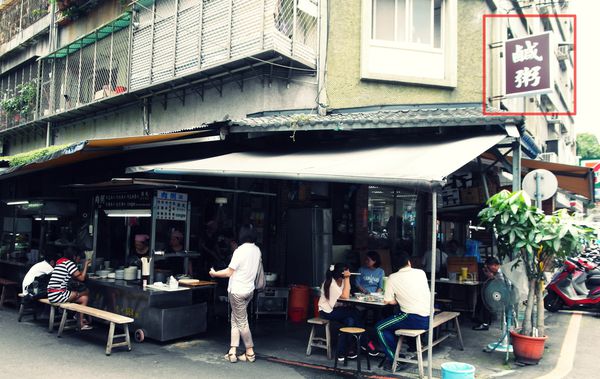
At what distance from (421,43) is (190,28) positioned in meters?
5.82

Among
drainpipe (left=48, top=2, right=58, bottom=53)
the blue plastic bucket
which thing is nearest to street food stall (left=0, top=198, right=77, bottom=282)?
drainpipe (left=48, top=2, right=58, bottom=53)

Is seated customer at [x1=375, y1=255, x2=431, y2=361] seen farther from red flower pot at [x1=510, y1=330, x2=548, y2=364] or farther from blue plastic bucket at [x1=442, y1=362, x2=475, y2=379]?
red flower pot at [x1=510, y1=330, x2=548, y2=364]

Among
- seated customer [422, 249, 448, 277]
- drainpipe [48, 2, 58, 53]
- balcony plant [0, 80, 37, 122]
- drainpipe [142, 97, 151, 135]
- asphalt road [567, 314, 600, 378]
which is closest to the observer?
asphalt road [567, 314, 600, 378]

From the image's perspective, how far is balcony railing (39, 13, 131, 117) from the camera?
46.1 ft

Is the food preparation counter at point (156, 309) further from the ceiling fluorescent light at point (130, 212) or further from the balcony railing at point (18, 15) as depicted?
the balcony railing at point (18, 15)

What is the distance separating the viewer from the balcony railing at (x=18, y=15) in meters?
18.2

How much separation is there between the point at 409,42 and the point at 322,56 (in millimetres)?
2225

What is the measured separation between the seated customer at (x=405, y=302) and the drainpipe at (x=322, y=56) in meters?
4.97

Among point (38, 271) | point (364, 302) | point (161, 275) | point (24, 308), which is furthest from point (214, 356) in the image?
point (24, 308)

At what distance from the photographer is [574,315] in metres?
11.1

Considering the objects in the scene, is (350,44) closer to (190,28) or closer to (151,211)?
(190,28)

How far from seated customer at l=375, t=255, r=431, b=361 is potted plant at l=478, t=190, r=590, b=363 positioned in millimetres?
1405

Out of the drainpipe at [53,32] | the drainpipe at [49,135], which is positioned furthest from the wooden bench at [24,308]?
the drainpipe at [53,32]

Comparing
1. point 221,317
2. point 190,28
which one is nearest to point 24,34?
Answer: point 190,28
